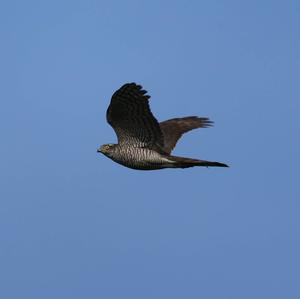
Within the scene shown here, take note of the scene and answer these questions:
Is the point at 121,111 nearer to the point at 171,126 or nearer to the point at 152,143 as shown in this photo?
the point at 152,143

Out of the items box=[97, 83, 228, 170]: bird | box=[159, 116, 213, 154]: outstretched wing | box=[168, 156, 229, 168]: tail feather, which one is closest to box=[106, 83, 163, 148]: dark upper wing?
box=[97, 83, 228, 170]: bird

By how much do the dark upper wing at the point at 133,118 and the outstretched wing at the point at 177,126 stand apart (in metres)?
2.34

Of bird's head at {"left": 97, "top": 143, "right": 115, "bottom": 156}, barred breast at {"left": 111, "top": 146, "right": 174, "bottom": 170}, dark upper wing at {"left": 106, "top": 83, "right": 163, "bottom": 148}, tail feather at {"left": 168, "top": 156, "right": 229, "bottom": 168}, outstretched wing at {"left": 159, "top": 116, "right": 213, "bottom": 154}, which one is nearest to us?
dark upper wing at {"left": 106, "top": 83, "right": 163, "bottom": 148}

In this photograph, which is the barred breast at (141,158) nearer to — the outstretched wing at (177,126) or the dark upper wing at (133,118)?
the dark upper wing at (133,118)

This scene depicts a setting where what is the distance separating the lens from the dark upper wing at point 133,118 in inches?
680

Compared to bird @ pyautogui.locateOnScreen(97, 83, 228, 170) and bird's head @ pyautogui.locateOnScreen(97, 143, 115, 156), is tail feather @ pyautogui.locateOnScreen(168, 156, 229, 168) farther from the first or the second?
bird's head @ pyautogui.locateOnScreen(97, 143, 115, 156)

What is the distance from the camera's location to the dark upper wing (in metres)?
17.3

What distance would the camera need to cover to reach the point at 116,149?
1883cm

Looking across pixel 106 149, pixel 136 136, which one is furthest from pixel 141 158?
pixel 106 149

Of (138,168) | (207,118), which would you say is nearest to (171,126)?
(207,118)

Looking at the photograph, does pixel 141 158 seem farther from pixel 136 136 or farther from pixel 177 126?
pixel 177 126

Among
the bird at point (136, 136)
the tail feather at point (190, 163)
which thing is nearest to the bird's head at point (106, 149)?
the bird at point (136, 136)

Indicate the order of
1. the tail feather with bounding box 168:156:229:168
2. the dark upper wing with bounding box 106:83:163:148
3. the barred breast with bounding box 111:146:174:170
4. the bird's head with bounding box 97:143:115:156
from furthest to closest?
the bird's head with bounding box 97:143:115:156 → the barred breast with bounding box 111:146:174:170 → the tail feather with bounding box 168:156:229:168 → the dark upper wing with bounding box 106:83:163:148

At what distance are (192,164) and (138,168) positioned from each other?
4.59ft
